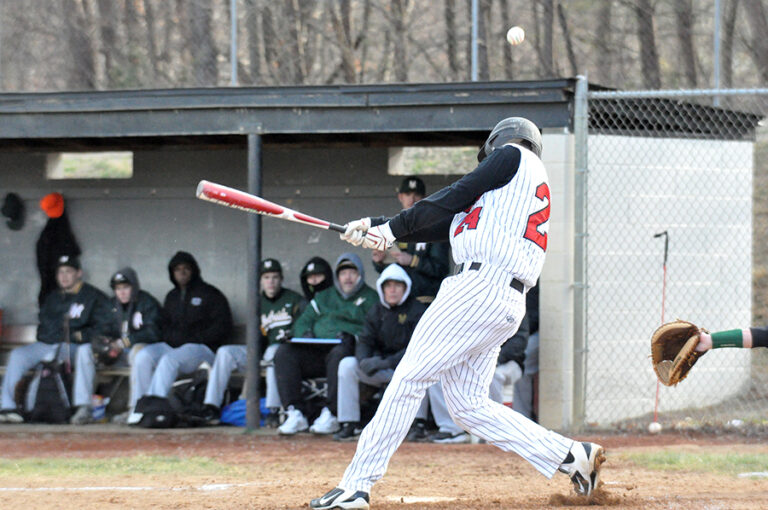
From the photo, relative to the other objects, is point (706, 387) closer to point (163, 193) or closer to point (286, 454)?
point (286, 454)

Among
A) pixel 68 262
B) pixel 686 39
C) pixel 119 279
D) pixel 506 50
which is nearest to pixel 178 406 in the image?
pixel 119 279

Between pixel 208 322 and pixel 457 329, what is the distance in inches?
201

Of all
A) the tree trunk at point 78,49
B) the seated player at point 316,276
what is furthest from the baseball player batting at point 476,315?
the tree trunk at point 78,49

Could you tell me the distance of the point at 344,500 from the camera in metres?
3.99

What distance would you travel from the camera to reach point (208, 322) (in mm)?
8727

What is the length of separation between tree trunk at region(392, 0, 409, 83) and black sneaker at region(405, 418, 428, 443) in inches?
213

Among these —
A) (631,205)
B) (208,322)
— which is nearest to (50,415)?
(208,322)

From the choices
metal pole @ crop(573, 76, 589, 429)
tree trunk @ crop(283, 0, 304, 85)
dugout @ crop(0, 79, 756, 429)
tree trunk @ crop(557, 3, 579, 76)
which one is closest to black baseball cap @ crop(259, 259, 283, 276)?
dugout @ crop(0, 79, 756, 429)

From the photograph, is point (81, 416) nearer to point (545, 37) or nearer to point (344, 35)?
point (344, 35)

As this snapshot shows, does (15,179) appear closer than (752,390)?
No

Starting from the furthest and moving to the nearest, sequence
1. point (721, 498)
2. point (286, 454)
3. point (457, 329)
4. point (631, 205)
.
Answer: point (631, 205)
point (286, 454)
point (721, 498)
point (457, 329)

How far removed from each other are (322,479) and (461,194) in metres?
2.21

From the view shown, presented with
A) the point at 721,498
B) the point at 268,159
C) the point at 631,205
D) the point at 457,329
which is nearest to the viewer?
the point at 457,329

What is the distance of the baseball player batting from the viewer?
4000mm
